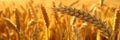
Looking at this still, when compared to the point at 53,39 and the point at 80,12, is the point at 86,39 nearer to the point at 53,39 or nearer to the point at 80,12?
the point at 53,39

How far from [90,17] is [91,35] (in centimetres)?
47

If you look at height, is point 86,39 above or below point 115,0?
below

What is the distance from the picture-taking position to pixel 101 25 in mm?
613

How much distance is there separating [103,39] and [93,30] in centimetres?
6

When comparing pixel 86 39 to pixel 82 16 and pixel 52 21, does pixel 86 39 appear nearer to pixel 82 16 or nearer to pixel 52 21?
pixel 52 21

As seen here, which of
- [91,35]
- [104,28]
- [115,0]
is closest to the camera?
[104,28]

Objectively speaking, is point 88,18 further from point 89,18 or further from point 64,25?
point 64,25

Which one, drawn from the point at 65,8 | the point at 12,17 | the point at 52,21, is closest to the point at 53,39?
the point at 52,21

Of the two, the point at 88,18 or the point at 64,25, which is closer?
the point at 88,18

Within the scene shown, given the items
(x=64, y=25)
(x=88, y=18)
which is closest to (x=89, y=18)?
(x=88, y=18)

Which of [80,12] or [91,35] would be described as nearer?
[80,12]

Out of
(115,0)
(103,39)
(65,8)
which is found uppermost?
(115,0)

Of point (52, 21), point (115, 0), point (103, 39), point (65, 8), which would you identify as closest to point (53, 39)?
point (52, 21)

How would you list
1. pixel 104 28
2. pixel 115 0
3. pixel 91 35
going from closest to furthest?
pixel 104 28
pixel 91 35
pixel 115 0
